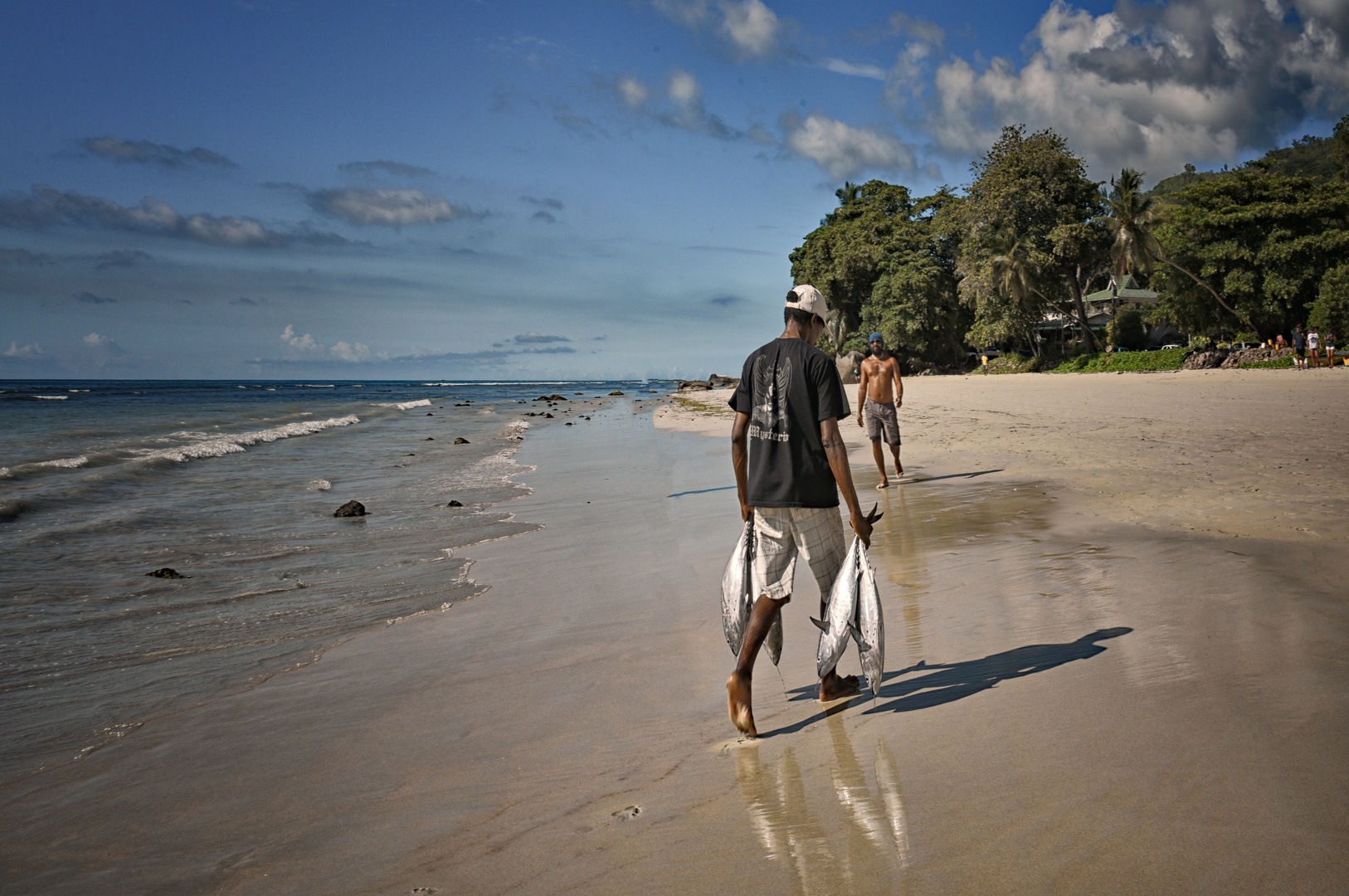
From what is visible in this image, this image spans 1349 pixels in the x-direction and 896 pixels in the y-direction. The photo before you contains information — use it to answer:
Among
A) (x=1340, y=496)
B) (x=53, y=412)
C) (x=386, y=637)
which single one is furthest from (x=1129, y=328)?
(x=53, y=412)

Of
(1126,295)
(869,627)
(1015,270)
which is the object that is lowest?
(869,627)

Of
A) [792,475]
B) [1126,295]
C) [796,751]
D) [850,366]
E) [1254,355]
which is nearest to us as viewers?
[796,751]

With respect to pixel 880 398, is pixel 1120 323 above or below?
above

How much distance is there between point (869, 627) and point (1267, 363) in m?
31.1

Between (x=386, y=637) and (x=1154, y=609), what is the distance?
4694 mm

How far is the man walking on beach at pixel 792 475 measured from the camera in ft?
10.9

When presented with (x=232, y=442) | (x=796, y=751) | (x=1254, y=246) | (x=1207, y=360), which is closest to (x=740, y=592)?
(x=796, y=751)

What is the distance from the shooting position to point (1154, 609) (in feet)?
13.9

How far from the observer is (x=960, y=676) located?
3.62m

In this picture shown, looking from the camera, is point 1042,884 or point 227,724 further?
point 227,724

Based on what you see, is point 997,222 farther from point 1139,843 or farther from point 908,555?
point 1139,843

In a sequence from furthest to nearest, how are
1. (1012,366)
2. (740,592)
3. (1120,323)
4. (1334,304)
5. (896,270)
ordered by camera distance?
(896,270) < (1120,323) < (1012,366) < (1334,304) < (740,592)

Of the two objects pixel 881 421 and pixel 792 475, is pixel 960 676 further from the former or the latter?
pixel 881 421

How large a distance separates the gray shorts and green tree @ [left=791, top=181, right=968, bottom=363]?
35.1 meters
